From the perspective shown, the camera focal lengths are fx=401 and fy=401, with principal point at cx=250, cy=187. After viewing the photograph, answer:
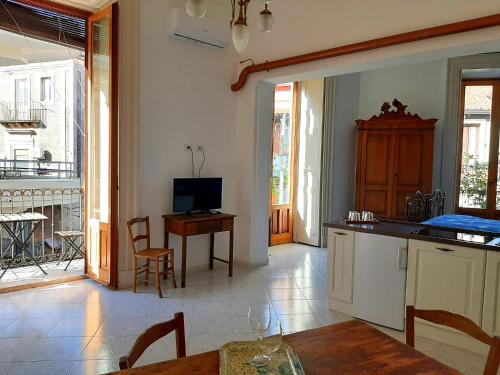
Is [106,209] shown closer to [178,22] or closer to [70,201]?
[70,201]

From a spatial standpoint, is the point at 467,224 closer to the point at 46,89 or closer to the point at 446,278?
the point at 446,278

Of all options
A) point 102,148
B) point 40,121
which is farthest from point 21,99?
point 102,148

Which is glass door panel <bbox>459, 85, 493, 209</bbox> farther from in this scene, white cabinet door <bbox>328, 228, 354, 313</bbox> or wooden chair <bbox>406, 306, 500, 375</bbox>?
wooden chair <bbox>406, 306, 500, 375</bbox>

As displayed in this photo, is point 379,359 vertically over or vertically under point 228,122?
under

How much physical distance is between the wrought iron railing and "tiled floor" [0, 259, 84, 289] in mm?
214

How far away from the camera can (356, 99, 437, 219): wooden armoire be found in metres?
6.20

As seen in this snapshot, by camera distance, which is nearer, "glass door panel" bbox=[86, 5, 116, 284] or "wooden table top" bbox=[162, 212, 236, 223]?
"glass door panel" bbox=[86, 5, 116, 284]

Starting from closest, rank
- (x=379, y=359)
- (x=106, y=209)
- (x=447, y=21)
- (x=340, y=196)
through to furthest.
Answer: (x=379, y=359)
(x=447, y=21)
(x=106, y=209)
(x=340, y=196)

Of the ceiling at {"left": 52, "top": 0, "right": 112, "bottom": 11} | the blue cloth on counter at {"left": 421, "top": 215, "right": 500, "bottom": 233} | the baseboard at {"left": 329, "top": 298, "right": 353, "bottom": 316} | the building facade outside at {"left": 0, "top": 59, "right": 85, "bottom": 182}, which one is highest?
the ceiling at {"left": 52, "top": 0, "right": 112, "bottom": 11}

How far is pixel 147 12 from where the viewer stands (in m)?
→ 4.60

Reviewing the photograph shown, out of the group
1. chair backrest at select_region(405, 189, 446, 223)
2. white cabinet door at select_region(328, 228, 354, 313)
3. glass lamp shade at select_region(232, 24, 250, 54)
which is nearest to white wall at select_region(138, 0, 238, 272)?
white cabinet door at select_region(328, 228, 354, 313)

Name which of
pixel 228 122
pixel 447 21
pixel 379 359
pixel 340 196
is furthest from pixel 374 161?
pixel 379 359

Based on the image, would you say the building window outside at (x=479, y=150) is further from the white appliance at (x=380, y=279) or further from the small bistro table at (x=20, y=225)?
the small bistro table at (x=20, y=225)

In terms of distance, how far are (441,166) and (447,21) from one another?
3497mm
